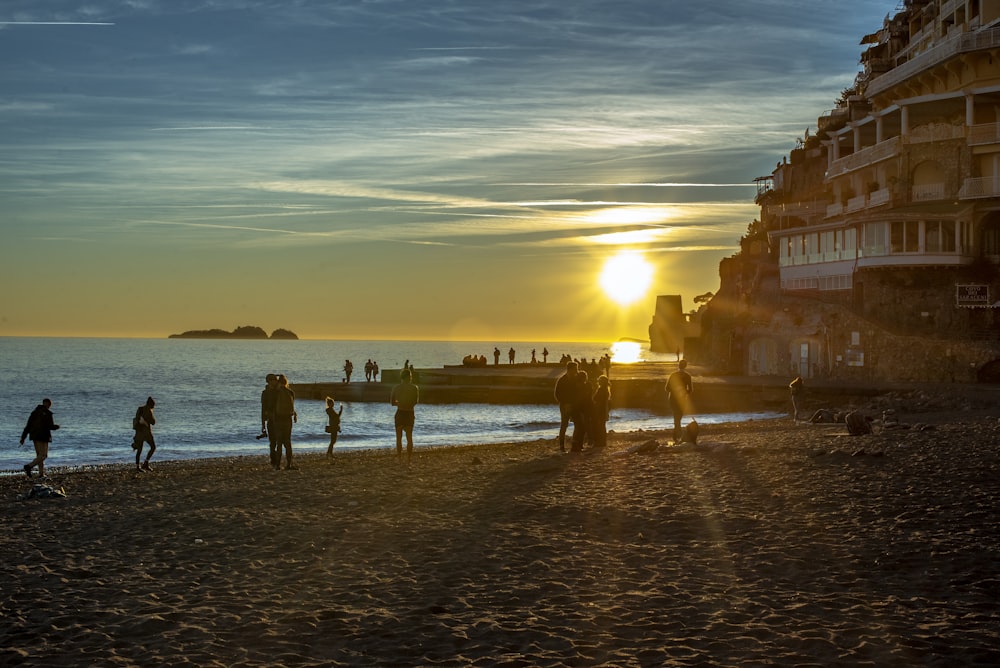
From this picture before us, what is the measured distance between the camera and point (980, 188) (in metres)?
49.2

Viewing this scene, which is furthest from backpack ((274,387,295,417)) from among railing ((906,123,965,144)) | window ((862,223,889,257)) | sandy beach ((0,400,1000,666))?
railing ((906,123,965,144))

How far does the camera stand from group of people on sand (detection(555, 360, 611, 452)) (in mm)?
20500

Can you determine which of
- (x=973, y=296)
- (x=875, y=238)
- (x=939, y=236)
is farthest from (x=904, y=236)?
(x=973, y=296)

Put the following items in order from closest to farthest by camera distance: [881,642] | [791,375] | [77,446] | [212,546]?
[881,642], [212,546], [77,446], [791,375]

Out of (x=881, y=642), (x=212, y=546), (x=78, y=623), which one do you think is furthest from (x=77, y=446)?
(x=881, y=642)

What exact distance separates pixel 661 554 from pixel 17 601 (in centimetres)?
652

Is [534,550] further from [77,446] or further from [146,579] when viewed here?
[77,446]

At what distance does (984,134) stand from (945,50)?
5.19 metres

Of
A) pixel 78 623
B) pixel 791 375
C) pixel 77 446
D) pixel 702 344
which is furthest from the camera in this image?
pixel 702 344

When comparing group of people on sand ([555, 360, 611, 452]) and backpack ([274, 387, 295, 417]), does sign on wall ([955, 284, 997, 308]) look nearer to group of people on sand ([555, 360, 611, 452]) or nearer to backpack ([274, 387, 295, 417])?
group of people on sand ([555, 360, 611, 452])

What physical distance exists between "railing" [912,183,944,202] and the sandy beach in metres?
38.4

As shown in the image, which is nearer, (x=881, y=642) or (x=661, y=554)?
(x=881, y=642)

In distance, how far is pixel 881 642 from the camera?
7.22 m

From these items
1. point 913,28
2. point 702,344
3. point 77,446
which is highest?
point 913,28
